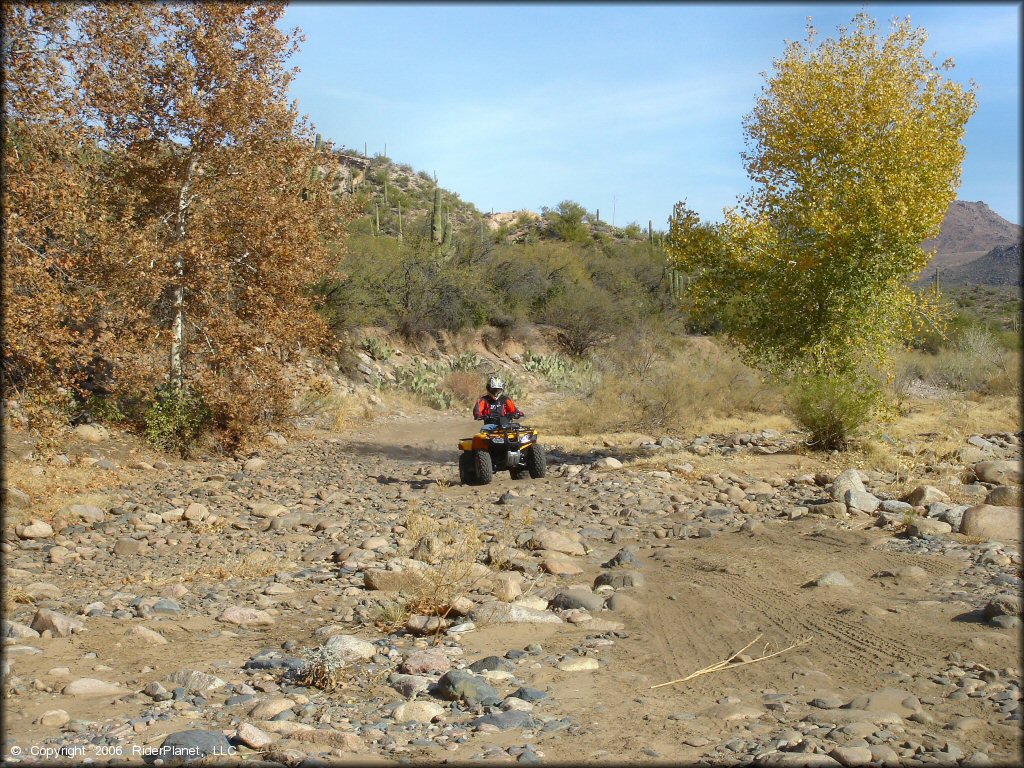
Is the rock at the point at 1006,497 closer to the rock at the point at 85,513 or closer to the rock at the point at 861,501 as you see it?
the rock at the point at 861,501

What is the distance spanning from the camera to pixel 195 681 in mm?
5094

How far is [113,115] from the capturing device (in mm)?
14727

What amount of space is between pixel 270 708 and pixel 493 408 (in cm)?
891

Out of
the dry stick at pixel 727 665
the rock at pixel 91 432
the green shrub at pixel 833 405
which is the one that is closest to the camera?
the dry stick at pixel 727 665

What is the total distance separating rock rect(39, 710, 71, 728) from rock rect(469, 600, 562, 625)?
2.91 meters

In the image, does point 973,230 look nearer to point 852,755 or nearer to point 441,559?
point 441,559

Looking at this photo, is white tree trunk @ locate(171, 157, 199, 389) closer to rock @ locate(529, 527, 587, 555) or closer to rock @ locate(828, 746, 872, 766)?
rock @ locate(529, 527, 587, 555)

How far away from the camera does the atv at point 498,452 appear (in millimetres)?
13047

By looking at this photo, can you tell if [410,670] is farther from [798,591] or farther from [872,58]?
[872,58]

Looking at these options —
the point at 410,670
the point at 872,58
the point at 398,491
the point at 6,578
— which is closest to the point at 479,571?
the point at 410,670

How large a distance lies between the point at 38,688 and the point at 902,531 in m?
7.93

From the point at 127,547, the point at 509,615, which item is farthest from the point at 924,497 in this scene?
the point at 127,547

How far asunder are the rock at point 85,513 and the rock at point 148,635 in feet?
16.0

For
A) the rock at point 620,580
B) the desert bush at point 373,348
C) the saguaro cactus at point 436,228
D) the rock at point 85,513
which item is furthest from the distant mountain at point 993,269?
the rock at point 85,513
